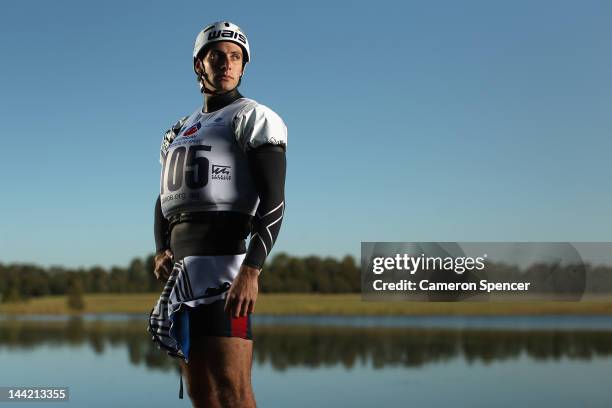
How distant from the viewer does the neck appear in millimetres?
4656

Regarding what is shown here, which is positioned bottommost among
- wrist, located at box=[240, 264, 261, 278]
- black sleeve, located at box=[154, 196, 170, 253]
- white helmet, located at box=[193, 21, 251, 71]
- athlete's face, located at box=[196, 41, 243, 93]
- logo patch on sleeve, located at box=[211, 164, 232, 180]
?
wrist, located at box=[240, 264, 261, 278]

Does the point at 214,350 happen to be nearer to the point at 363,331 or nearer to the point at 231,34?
the point at 231,34

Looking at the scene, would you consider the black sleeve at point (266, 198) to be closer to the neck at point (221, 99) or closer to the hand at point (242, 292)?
the hand at point (242, 292)

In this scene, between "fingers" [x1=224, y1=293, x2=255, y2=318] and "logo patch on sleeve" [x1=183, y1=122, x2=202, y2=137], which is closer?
"fingers" [x1=224, y1=293, x2=255, y2=318]

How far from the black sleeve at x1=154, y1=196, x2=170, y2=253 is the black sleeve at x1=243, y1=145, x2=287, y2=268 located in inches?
39.4

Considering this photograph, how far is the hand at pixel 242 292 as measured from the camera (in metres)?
4.05

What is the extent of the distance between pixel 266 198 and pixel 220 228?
355mm

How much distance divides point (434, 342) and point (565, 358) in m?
11.6

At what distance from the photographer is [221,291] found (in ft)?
13.8

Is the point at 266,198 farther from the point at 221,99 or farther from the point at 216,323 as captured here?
the point at 221,99

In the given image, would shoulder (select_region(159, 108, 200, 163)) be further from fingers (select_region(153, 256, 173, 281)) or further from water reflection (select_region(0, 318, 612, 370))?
water reflection (select_region(0, 318, 612, 370))

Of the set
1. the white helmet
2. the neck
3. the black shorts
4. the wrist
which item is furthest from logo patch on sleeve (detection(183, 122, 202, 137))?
the black shorts

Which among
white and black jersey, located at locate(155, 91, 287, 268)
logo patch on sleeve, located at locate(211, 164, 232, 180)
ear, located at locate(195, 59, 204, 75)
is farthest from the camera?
ear, located at locate(195, 59, 204, 75)

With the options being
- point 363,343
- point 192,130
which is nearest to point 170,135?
point 192,130
